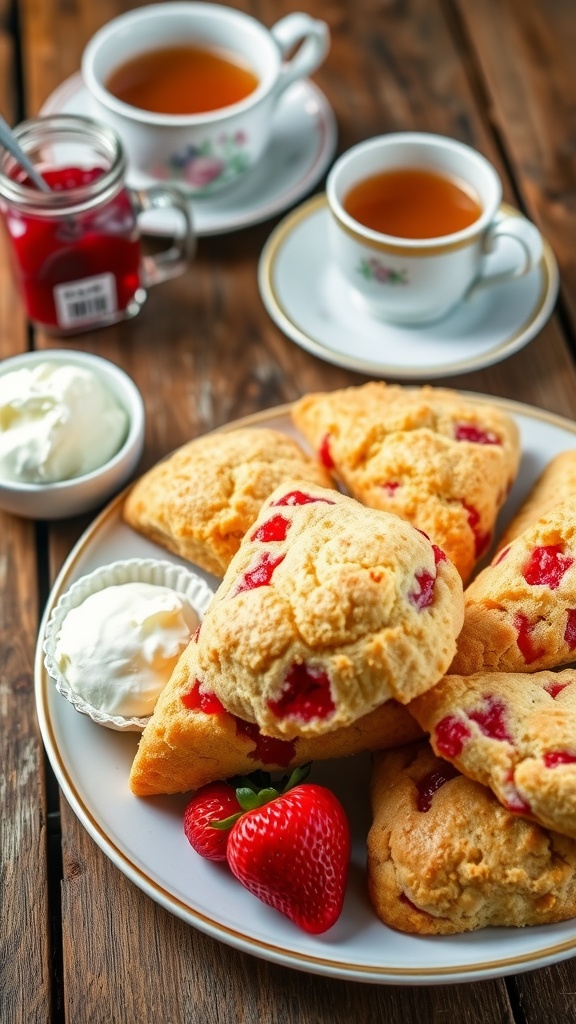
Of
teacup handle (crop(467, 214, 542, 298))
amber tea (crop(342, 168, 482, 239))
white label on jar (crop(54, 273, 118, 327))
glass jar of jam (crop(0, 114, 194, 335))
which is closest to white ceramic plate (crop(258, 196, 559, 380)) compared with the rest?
teacup handle (crop(467, 214, 542, 298))

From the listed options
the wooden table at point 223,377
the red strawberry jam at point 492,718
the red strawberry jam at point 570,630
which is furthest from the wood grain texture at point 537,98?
the red strawberry jam at point 492,718

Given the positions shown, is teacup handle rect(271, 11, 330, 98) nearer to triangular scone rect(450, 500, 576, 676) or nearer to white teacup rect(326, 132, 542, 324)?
white teacup rect(326, 132, 542, 324)

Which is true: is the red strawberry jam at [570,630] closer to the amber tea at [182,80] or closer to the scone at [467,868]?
the scone at [467,868]

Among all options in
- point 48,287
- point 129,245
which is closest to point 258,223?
point 129,245

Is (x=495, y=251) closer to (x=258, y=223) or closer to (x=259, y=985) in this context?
(x=258, y=223)

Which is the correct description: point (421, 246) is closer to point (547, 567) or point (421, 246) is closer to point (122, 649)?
point (547, 567)

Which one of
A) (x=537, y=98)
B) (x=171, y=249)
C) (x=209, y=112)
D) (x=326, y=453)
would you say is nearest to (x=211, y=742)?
(x=326, y=453)

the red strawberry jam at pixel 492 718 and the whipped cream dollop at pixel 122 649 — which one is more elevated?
the red strawberry jam at pixel 492 718
